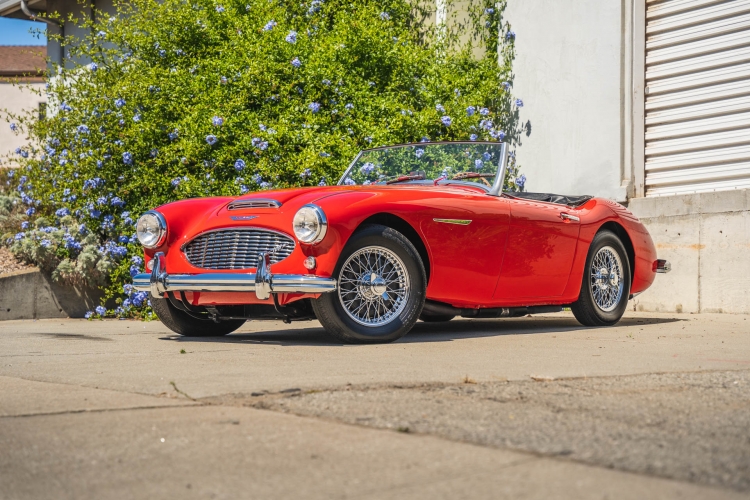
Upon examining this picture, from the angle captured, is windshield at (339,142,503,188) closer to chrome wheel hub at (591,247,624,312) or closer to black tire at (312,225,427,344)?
chrome wheel hub at (591,247,624,312)

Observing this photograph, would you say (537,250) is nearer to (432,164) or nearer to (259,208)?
(432,164)

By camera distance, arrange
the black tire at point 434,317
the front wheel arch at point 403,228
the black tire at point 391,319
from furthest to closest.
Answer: the black tire at point 434,317
the front wheel arch at point 403,228
the black tire at point 391,319

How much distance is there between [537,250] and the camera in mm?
6199

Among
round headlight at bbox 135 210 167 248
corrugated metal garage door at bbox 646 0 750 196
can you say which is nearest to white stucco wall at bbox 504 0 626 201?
corrugated metal garage door at bbox 646 0 750 196

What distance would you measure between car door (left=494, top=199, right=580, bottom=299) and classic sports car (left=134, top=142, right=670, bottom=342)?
0.01m

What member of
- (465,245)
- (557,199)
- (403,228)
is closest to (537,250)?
(465,245)

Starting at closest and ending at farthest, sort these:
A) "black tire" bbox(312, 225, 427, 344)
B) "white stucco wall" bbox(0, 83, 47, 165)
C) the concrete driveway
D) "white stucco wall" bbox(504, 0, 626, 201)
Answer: the concrete driveway
"black tire" bbox(312, 225, 427, 344)
"white stucco wall" bbox(504, 0, 626, 201)
"white stucco wall" bbox(0, 83, 47, 165)

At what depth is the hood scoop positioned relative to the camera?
549 cm

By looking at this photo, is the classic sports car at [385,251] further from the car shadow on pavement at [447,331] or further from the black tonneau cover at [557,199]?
the car shadow on pavement at [447,331]

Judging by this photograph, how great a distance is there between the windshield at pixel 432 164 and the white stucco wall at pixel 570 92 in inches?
120

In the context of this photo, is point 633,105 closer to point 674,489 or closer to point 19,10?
point 674,489

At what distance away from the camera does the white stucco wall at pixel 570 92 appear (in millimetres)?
9461

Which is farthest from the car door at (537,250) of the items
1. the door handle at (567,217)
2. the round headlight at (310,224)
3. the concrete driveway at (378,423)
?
the round headlight at (310,224)

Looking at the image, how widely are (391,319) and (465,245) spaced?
0.69m
